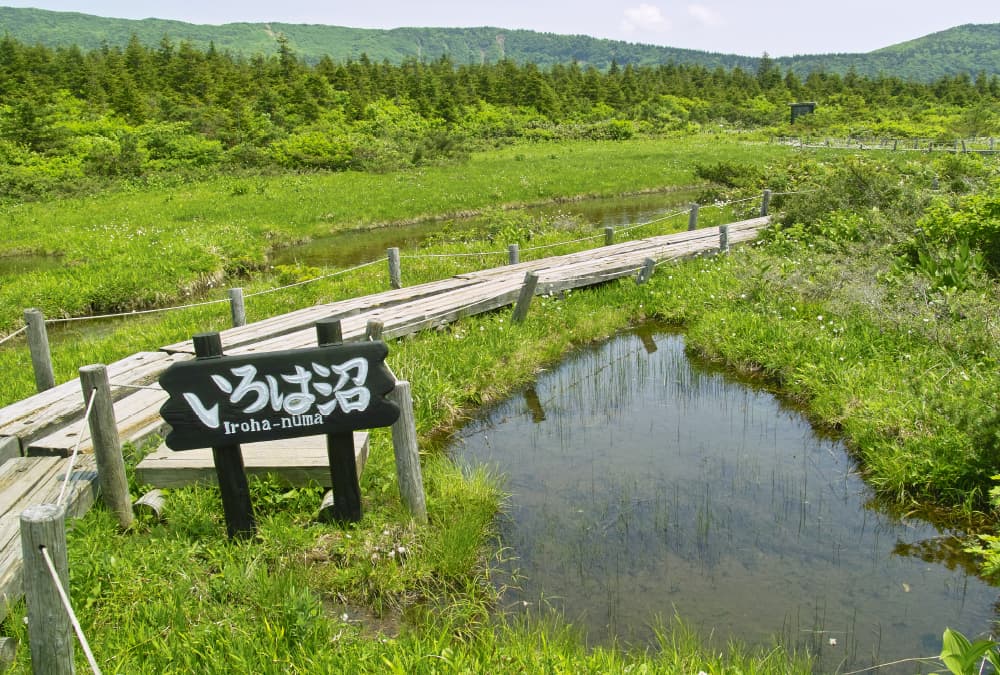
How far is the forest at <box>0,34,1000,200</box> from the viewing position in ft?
119

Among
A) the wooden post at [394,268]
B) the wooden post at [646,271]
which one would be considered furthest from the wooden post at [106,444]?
the wooden post at [646,271]

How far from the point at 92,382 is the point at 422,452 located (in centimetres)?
357

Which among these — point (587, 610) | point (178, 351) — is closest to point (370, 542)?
point (587, 610)

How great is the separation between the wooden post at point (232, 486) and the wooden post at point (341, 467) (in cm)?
63

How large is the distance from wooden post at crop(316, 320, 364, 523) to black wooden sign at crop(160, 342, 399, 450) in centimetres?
19

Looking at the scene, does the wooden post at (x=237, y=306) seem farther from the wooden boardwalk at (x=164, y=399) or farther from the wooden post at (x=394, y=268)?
the wooden post at (x=394, y=268)

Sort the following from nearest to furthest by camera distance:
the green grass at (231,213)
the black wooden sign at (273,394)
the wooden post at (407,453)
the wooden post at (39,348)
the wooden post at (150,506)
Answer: the black wooden sign at (273,394) < the wooden post at (407,453) < the wooden post at (150,506) < the wooden post at (39,348) < the green grass at (231,213)

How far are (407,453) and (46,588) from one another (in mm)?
2758

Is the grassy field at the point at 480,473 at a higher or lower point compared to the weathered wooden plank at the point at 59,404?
lower

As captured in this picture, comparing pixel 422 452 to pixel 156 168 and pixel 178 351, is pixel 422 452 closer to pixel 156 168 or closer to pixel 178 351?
pixel 178 351

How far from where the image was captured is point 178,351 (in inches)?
362

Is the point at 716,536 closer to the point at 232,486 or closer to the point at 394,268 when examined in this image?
the point at 232,486

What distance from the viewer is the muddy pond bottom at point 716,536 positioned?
5152mm

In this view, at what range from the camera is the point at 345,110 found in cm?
5347
